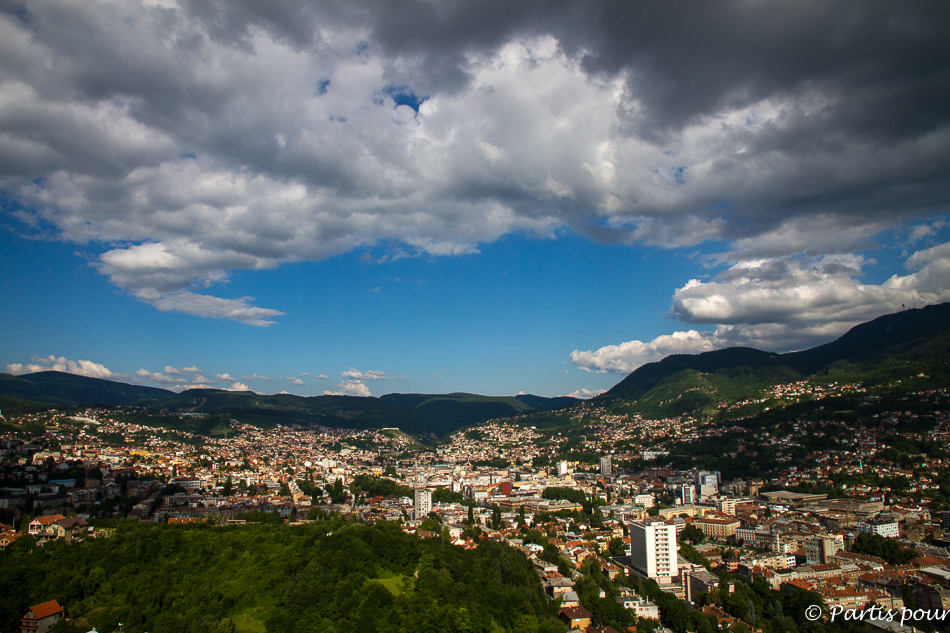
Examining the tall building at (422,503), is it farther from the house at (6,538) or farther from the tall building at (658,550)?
the house at (6,538)

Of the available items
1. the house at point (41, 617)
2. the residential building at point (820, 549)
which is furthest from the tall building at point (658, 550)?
the house at point (41, 617)

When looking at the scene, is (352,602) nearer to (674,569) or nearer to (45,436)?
(674,569)

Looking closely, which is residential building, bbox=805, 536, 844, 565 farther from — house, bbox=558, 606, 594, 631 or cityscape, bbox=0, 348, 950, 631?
house, bbox=558, 606, 594, 631

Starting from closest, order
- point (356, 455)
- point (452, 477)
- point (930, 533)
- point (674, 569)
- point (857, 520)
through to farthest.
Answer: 1. point (674, 569)
2. point (930, 533)
3. point (857, 520)
4. point (452, 477)
5. point (356, 455)

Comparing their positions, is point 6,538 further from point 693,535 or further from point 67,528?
point 693,535

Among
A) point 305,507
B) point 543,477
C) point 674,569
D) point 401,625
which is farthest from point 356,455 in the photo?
point 401,625

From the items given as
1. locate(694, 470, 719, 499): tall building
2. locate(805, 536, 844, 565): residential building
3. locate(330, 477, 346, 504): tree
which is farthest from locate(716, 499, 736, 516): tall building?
locate(330, 477, 346, 504): tree
